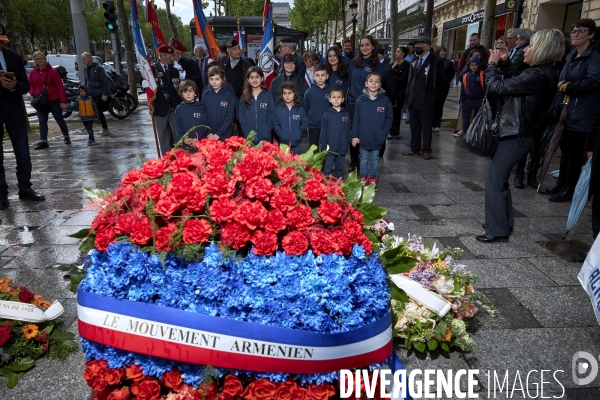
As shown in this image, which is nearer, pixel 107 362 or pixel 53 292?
pixel 107 362

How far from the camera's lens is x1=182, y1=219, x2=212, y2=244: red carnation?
1.76m

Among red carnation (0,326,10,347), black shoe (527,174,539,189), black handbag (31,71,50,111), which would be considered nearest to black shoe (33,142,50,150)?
black handbag (31,71,50,111)

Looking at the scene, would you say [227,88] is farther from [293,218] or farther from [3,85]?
[293,218]

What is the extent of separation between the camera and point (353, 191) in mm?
2295

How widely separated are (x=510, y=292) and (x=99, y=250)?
9.84ft

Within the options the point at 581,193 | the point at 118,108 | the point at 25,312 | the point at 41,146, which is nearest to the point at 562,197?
the point at 581,193

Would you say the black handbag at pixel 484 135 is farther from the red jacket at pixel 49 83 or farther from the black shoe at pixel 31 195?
the red jacket at pixel 49 83

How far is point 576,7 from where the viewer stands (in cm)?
1831

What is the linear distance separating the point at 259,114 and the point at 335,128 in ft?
3.42

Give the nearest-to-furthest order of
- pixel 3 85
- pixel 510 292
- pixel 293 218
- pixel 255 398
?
pixel 255 398
pixel 293 218
pixel 510 292
pixel 3 85

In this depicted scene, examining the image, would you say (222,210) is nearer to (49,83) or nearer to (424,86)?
(424,86)

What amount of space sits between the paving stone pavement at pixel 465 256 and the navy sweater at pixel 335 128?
0.89m

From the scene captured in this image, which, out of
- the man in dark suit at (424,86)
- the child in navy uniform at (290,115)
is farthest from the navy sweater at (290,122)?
the man in dark suit at (424,86)

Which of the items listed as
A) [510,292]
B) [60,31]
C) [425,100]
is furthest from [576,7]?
[60,31]
